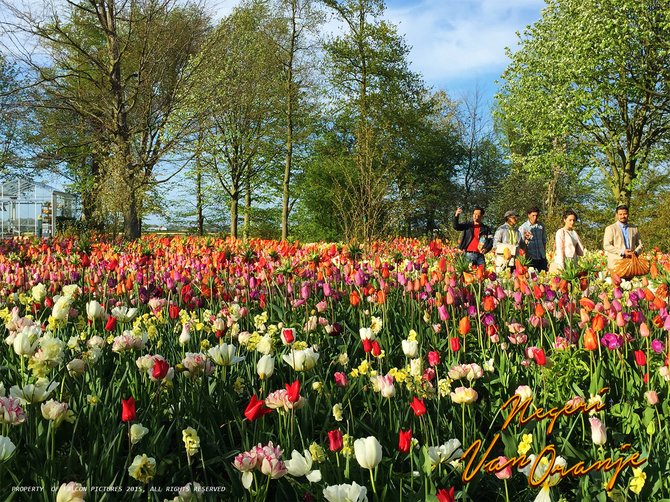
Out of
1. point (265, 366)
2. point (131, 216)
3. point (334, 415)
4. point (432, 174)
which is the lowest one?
point (334, 415)

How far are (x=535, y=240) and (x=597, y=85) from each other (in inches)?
545

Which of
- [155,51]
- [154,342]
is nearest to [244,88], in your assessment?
[155,51]

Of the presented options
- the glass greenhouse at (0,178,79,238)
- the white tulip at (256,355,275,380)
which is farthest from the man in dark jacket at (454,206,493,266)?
the glass greenhouse at (0,178,79,238)

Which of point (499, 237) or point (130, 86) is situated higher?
point (130, 86)

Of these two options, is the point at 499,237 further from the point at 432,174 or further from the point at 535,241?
the point at 432,174

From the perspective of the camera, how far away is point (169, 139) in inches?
756

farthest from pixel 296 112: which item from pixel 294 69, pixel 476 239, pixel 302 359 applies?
pixel 302 359

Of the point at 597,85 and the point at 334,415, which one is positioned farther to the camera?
the point at 597,85

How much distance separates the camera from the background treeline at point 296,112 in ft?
59.6

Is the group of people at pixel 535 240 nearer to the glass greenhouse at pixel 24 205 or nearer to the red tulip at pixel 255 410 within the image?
the red tulip at pixel 255 410

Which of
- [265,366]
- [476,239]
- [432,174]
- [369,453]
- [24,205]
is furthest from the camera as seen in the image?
[432,174]

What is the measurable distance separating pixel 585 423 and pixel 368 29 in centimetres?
2732

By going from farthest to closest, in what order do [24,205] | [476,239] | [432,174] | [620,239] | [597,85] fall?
[432,174] < [24,205] < [597,85] < [476,239] < [620,239]

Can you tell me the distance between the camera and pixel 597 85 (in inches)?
813
